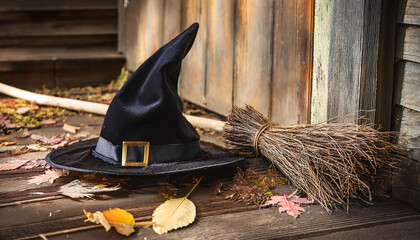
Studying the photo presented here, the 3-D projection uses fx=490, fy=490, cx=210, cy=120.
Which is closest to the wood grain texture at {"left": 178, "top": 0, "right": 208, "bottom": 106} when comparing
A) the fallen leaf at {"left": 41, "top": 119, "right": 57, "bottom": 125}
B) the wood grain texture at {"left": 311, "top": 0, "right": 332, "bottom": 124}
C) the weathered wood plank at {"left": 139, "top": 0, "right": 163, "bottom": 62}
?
the weathered wood plank at {"left": 139, "top": 0, "right": 163, "bottom": 62}

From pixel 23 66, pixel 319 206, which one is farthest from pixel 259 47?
pixel 23 66

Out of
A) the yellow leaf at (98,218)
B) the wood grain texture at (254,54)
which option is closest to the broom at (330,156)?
the wood grain texture at (254,54)

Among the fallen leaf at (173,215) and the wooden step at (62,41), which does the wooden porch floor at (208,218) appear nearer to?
the fallen leaf at (173,215)

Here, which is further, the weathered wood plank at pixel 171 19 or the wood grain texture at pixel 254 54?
the weathered wood plank at pixel 171 19

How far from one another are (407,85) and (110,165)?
1316 mm

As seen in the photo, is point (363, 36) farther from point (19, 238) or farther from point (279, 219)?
point (19, 238)

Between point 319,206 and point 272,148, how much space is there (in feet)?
1.25

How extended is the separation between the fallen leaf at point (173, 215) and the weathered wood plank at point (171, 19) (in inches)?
93.9

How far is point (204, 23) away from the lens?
3762mm

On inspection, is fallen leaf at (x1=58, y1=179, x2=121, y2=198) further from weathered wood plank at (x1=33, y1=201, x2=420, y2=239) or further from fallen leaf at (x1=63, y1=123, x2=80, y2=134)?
fallen leaf at (x1=63, y1=123, x2=80, y2=134)

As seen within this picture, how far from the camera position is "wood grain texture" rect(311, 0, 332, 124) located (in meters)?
2.41

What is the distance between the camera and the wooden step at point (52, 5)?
505cm

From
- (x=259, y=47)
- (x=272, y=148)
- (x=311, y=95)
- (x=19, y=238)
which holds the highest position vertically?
(x=259, y=47)

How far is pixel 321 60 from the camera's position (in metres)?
2.47
